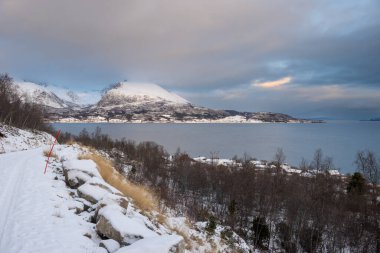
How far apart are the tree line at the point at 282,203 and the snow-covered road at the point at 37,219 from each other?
1951 cm

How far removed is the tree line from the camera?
4797 centimetres

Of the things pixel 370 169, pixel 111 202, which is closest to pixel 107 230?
pixel 111 202

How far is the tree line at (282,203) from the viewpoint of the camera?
48.0 m

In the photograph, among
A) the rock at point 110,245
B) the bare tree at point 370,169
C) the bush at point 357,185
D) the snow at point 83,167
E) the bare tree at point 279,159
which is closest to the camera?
the rock at point 110,245

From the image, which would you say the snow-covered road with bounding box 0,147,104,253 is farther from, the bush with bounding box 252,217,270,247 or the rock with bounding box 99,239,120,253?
the bush with bounding box 252,217,270,247

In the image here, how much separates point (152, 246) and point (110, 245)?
1.66 meters

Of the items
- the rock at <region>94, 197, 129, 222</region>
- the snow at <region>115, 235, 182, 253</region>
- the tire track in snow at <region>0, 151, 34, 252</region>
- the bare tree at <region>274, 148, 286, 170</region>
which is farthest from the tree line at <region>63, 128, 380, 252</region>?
the snow at <region>115, 235, 182, 253</region>

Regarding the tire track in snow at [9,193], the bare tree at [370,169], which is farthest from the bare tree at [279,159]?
the tire track in snow at [9,193]

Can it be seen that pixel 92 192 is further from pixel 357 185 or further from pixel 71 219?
pixel 357 185

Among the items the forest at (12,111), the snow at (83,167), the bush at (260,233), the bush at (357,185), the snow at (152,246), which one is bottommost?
the bush at (260,233)

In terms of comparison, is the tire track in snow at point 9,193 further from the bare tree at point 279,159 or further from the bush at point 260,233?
the bare tree at point 279,159

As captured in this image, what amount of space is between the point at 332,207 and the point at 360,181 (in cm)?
1104

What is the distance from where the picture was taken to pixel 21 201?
11.1 m

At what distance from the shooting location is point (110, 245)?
26.7 ft
